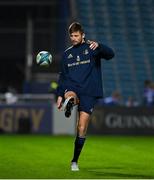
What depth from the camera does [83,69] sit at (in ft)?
32.7

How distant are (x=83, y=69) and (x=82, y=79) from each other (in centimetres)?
15

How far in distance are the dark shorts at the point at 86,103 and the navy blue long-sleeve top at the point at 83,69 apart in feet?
0.21

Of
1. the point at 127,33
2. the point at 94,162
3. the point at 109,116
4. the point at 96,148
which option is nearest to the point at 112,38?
the point at 127,33

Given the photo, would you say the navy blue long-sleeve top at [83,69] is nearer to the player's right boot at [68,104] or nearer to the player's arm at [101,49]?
the player's arm at [101,49]

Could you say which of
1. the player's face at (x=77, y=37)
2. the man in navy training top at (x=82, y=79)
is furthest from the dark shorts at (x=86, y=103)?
the player's face at (x=77, y=37)

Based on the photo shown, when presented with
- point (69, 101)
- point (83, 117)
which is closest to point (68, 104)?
point (69, 101)

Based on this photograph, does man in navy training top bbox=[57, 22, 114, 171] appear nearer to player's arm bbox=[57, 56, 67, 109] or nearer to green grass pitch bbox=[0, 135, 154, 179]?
player's arm bbox=[57, 56, 67, 109]

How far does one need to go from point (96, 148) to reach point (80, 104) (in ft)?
19.5

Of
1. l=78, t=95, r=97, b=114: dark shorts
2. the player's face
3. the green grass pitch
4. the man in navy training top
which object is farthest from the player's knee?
the player's face

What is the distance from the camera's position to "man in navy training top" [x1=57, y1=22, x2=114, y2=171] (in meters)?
9.88

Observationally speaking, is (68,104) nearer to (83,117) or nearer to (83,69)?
(83,117)

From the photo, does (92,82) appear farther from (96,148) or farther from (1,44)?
(1,44)

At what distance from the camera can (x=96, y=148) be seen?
51.8ft

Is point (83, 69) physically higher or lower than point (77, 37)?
lower
